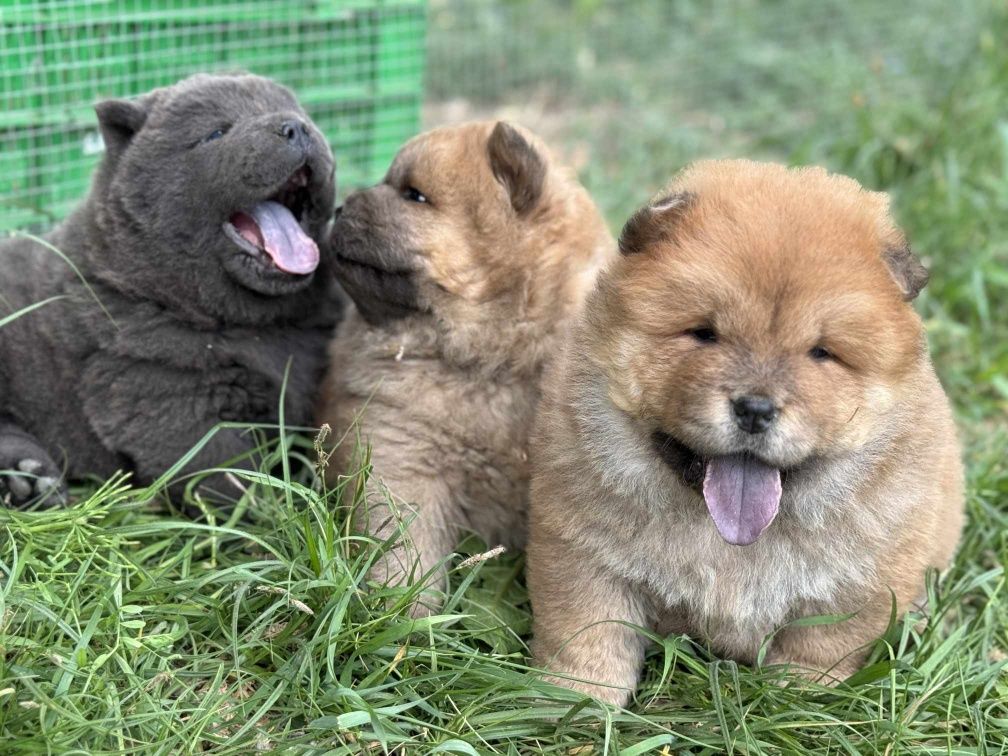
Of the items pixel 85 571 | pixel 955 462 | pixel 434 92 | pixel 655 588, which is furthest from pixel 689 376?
pixel 434 92

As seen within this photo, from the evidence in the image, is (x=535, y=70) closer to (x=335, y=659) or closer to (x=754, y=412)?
(x=335, y=659)

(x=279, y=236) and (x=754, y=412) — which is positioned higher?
(x=754, y=412)

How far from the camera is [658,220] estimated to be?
3.03 meters

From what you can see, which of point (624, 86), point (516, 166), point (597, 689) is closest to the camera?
point (597, 689)

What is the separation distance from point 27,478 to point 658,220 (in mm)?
2361

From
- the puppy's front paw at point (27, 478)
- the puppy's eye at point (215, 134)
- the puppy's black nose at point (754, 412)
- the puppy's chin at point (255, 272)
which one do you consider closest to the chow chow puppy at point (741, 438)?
the puppy's black nose at point (754, 412)

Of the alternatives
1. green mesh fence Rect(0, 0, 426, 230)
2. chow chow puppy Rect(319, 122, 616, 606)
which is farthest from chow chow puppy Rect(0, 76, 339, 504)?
green mesh fence Rect(0, 0, 426, 230)

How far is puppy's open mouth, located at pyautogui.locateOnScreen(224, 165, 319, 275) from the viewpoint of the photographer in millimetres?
4184

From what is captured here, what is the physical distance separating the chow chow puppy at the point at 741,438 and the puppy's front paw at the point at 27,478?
5.61 ft

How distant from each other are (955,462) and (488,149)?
1.84m

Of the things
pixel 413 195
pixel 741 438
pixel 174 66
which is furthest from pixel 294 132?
pixel 741 438

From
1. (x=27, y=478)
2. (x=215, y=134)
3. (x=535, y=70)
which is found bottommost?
(x=27, y=478)

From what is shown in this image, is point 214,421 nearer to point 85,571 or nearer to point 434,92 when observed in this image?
point 85,571

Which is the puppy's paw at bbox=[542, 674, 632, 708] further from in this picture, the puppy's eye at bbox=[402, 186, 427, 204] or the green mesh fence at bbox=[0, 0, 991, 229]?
the green mesh fence at bbox=[0, 0, 991, 229]
